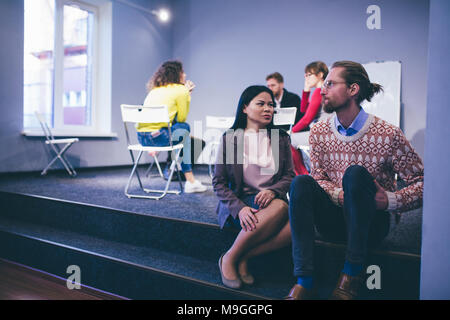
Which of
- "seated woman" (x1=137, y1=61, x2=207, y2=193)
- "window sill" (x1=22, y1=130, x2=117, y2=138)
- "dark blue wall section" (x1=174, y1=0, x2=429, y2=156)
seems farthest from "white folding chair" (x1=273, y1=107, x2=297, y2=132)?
"window sill" (x1=22, y1=130, x2=117, y2=138)

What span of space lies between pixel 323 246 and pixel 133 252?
113 cm

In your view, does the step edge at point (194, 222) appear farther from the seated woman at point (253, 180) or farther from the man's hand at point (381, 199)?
the man's hand at point (381, 199)

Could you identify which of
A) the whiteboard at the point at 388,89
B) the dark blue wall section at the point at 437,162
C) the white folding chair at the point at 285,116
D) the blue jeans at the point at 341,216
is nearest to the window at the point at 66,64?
the white folding chair at the point at 285,116

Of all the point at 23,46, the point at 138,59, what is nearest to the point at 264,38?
the point at 138,59

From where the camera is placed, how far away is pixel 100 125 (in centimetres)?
530

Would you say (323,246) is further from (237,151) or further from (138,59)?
(138,59)

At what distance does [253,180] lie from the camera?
6.09 ft

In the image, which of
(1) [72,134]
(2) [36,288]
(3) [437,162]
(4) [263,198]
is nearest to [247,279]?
(4) [263,198]

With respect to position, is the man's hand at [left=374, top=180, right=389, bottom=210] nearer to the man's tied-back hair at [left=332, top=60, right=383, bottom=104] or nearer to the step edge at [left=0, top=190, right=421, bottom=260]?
the step edge at [left=0, top=190, right=421, bottom=260]

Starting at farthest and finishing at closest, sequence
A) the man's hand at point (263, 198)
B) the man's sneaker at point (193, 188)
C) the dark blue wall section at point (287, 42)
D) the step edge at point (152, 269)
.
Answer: the dark blue wall section at point (287, 42) → the man's sneaker at point (193, 188) → the man's hand at point (263, 198) → the step edge at point (152, 269)

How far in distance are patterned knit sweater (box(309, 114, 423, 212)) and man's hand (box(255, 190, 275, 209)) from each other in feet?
0.78

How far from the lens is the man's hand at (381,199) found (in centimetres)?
144

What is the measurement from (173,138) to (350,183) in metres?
2.10

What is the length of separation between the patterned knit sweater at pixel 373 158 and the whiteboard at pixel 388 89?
3.03 metres
